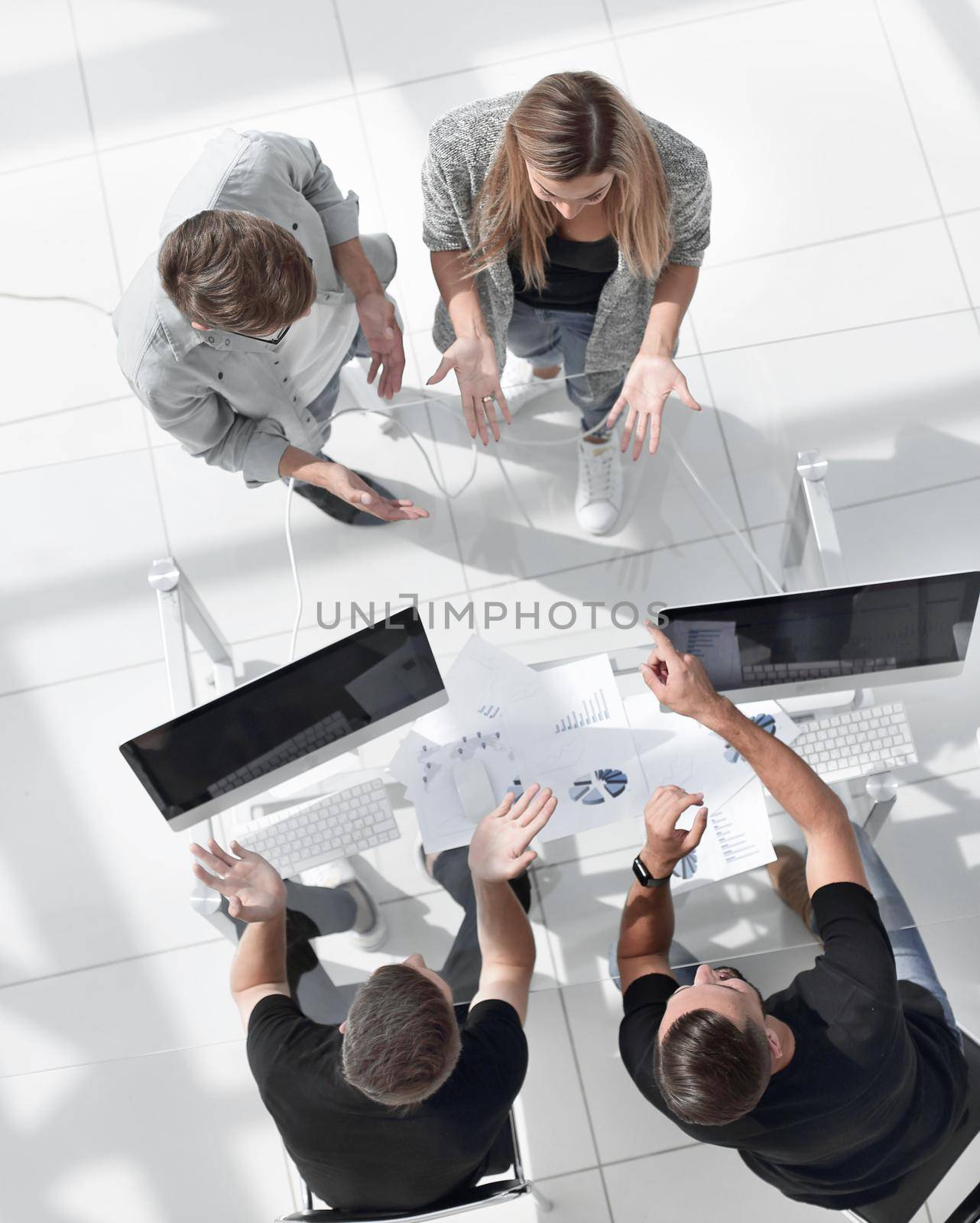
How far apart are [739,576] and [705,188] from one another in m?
0.76

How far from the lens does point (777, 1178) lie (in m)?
1.85

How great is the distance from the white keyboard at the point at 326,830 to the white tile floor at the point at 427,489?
0.10 meters

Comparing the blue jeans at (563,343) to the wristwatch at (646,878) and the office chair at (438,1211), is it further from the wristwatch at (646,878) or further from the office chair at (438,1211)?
the office chair at (438,1211)

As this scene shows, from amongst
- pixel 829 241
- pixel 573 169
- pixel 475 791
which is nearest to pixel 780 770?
pixel 475 791

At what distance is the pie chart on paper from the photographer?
182 centimetres

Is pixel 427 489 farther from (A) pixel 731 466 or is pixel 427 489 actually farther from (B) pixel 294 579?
(A) pixel 731 466

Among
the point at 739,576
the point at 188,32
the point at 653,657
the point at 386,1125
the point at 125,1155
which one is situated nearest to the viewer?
the point at 386,1125

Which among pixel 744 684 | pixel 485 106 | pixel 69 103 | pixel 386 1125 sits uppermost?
pixel 69 103

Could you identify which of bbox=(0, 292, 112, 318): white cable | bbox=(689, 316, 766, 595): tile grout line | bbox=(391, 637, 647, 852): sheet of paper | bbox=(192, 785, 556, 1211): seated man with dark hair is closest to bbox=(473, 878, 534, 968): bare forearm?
bbox=(192, 785, 556, 1211): seated man with dark hair

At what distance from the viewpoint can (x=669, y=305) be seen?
2062 mm

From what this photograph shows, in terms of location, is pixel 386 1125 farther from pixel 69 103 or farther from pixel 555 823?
pixel 69 103

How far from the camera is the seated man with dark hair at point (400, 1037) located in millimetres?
1620

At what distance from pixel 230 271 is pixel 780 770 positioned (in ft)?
4.14

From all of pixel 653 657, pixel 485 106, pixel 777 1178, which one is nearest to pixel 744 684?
pixel 653 657
